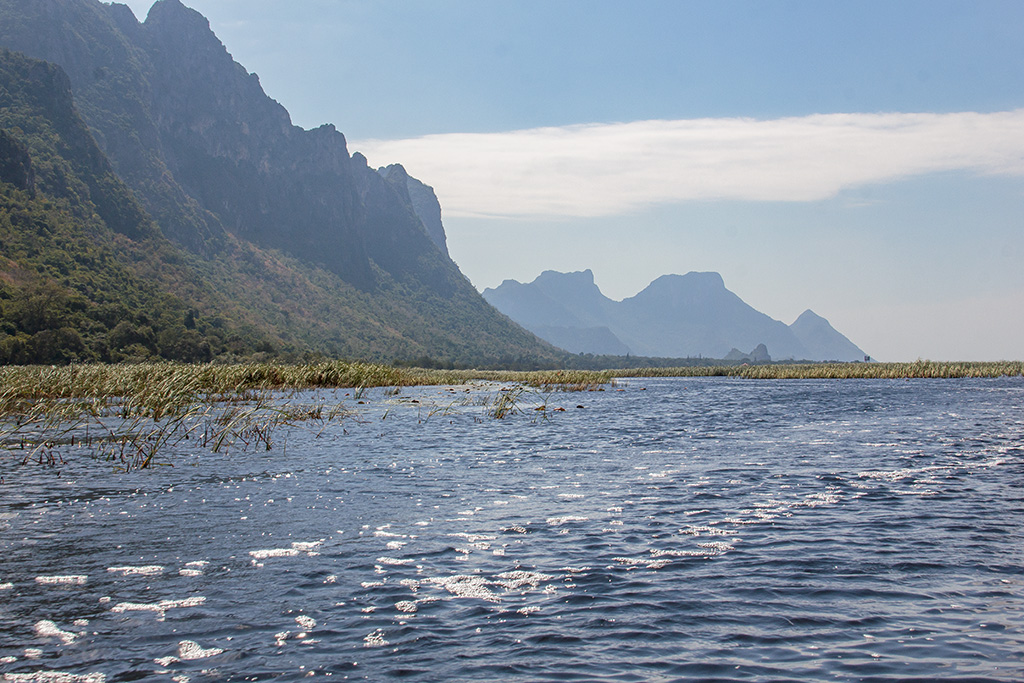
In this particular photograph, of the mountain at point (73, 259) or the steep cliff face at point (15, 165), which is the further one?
the steep cliff face at point (15, 165)

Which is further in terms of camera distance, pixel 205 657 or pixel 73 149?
pixel 73 149

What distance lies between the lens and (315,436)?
1051 inches

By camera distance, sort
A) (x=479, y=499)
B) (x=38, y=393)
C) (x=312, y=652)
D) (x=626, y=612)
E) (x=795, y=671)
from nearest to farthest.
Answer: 1. (x=795, y=671)
2. (x=312, y=652)
3. (x=626, y=612)
4. (x=479, y=499)
5. (x=38, y=393)

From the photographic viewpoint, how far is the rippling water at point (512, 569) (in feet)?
23.1

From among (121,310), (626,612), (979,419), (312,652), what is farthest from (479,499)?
(121,310)

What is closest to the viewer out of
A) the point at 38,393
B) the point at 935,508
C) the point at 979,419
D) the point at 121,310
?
the point at 935,508

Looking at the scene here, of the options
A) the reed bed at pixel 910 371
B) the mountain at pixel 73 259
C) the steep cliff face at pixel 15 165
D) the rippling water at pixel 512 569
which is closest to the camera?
the rippling water at pixel 512 569

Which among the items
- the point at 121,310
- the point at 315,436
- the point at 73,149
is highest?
the point at 73,149

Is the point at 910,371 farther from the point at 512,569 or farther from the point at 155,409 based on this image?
the point at 512,569

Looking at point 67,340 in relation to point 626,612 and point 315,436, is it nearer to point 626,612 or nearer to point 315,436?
point 315,436

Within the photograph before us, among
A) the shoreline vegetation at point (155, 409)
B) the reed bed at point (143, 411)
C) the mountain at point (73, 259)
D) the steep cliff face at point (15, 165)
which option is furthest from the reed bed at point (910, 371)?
the steep cliff face at point (15, 165)

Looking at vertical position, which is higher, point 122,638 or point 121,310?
point 121,310

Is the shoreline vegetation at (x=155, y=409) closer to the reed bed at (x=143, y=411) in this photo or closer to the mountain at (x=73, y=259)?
the reed bed at (x=143, y=411)

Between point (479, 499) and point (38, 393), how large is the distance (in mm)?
27018
